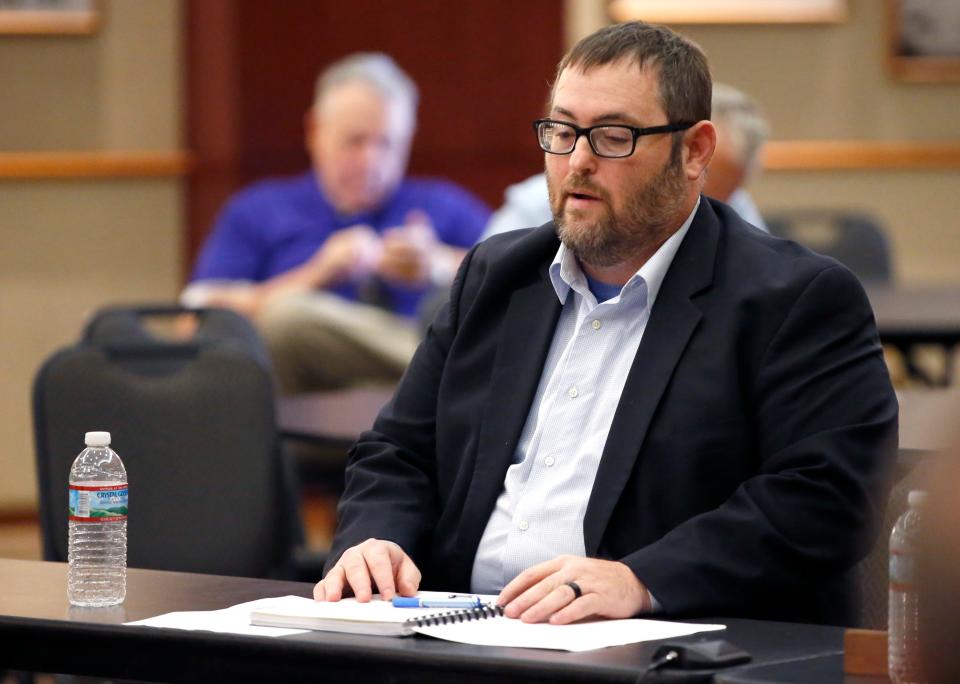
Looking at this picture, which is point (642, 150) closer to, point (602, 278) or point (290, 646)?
point (602, 278)

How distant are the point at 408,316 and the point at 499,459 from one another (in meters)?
3.14

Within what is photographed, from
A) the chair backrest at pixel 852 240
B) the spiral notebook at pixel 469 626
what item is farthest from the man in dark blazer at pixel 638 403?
the chair backrest at pixel 852 240

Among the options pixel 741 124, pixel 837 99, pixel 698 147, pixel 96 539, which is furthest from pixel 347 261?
pixel 96 539

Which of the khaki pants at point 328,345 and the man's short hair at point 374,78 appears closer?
the khaki pants at point 328,345

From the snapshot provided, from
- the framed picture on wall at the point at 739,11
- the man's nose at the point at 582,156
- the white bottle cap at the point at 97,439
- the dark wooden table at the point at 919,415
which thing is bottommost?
the dark wooden table at the point at 919,415

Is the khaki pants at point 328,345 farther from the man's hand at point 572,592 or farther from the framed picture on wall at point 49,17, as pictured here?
the man's hand at point 572,592

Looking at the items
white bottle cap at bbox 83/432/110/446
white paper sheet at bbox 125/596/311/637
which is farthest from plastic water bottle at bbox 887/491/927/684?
white bottle cap at bbox 83/432/110/446

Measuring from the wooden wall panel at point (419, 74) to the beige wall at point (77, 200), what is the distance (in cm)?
19

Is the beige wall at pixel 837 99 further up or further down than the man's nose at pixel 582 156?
further down

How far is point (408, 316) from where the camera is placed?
18.0 feet

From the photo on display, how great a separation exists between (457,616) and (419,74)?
5349mm

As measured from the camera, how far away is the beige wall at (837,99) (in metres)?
7.16

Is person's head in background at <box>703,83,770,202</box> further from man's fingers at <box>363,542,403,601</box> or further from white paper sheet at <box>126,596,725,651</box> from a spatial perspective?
white paper sheet at <box>126,596,725,651</box>

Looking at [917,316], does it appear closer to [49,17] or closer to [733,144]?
[733,144]
